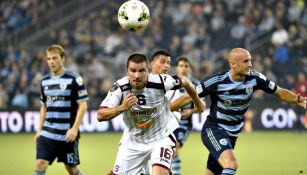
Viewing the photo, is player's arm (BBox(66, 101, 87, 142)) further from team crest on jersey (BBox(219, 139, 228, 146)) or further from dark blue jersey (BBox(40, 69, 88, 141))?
team crest on jersey (BBox(219, 139, 228, 146))

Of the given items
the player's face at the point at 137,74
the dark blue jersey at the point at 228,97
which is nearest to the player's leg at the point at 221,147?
the dark blue jersey at the point at 228,97

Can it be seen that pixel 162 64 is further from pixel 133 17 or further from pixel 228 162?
pixel 228 162

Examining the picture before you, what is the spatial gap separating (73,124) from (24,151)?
275 inches

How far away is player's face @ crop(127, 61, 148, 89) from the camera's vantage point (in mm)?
7414

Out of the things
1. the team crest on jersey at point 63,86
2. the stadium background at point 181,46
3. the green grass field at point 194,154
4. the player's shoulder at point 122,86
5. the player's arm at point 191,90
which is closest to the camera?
the player's shoulder at point 122,86

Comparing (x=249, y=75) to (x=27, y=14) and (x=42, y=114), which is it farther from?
(x=27, y=14)

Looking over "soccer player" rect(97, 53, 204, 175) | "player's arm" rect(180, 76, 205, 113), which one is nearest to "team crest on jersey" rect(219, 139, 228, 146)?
"player's arm" rect(180, 76, 205, 113)

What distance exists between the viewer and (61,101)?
9250mm

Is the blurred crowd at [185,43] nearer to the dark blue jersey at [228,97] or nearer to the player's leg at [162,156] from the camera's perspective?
the dark blue jersey at [228,97]

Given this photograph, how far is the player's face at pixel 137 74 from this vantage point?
24.3 ft

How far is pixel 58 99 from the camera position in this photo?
925 centimetres

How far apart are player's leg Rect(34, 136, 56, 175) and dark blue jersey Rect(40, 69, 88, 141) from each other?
9 centimetres

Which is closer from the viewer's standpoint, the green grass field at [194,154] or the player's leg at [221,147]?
the player's leg at [221,147]

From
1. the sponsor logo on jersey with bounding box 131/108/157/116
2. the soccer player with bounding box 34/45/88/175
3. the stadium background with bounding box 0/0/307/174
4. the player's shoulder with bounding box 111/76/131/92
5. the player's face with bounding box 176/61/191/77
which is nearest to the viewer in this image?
the player's shoulder with bounding box 111/76/131/92
